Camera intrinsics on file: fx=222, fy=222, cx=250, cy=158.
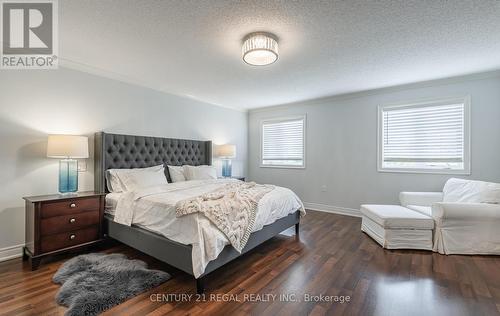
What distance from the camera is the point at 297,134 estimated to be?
520 centimetres

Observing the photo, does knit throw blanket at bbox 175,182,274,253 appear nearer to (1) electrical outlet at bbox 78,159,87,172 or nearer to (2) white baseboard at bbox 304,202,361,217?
(1) electrical outlet at bbox 78,159,87,172

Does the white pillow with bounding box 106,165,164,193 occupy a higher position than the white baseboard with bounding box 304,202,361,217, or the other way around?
the white pillow with bounding box 106,165,164,193

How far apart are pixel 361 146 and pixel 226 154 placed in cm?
276

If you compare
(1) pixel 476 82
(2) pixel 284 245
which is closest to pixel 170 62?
(2) pixel 284 245

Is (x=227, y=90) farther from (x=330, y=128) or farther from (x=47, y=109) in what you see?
(x=47, y=109)

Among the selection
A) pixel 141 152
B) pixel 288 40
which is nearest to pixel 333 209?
pixel 288 40

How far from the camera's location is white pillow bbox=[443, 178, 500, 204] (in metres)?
2.75

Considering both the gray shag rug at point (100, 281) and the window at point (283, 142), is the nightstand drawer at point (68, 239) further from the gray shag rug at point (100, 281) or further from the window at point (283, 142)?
the window at point (283, 142)

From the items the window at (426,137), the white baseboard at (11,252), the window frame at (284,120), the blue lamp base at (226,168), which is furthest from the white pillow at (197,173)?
the window at (426,137)

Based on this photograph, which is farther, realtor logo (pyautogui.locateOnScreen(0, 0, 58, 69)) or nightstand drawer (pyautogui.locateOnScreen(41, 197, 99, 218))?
nightstand drawer (pyautogui.locateOnScreen(41, 197, 99, 218))

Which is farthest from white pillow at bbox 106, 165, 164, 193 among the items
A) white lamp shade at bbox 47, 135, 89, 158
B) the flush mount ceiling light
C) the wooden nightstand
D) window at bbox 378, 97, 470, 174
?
window at bbox 378, 97, 470, 174

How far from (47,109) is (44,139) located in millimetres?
380

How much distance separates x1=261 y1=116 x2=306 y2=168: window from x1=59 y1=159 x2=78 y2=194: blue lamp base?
3.91m

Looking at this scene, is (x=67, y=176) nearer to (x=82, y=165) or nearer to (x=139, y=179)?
(x=82, y=165)
